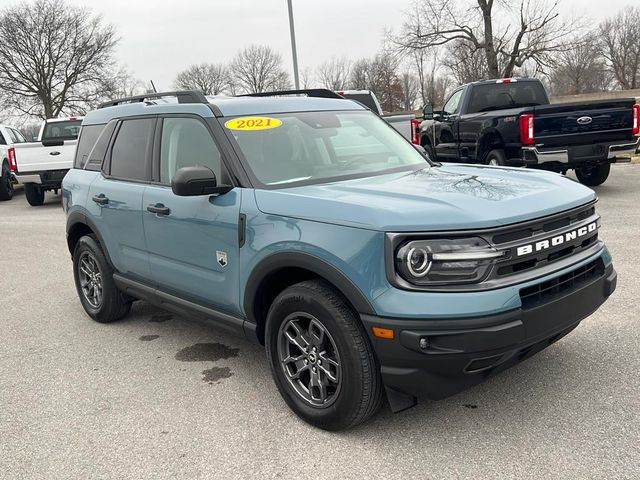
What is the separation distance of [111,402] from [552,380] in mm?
2703

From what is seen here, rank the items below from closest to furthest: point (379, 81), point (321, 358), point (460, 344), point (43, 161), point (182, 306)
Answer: point (460, 344) → point (321, 358) → point (182, 306) → point (43, 161) → point (379, 81)

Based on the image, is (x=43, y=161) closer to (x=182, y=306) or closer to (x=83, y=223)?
(x=83, y=223)

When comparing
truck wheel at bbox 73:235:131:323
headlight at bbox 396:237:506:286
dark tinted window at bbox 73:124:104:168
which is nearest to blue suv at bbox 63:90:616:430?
headlight at bbox 396:237:506:286

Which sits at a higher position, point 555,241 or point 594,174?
point 555,241

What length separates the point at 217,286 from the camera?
371 centimetres

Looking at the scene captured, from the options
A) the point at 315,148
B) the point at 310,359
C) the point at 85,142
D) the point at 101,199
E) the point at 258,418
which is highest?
the point at 85,142

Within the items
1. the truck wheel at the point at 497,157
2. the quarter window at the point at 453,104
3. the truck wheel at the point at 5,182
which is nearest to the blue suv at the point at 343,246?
the truck wheel at the point at 497,157

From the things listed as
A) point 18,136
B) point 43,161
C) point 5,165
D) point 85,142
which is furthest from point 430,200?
point 18,136

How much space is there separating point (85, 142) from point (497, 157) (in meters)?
6.68

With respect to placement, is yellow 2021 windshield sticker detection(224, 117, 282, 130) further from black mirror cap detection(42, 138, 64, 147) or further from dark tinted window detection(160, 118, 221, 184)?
black mirror cap detection(42, 138, 64, 147)

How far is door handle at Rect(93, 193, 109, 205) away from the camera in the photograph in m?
4.79

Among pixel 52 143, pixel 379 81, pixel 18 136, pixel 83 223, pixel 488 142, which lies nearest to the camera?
pixel 83 223

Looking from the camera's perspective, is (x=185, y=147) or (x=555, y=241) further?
(x=185, y=147)

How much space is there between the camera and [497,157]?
32.1ft
